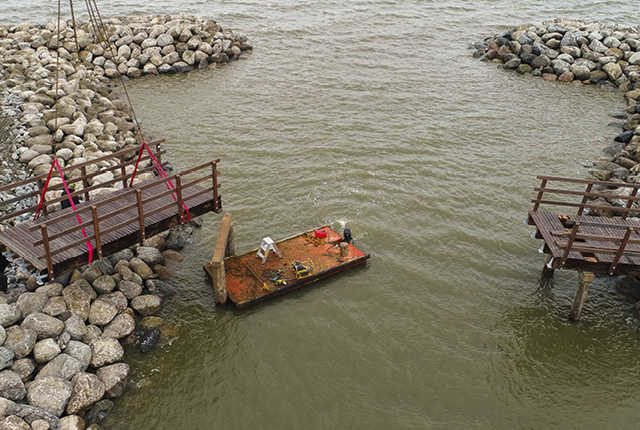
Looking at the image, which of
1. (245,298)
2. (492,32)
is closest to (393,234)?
(245,298)

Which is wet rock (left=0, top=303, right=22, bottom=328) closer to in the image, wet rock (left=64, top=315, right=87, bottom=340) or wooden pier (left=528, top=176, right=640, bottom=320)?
wet rock (left=64, top=315, right=87, bottom=340)

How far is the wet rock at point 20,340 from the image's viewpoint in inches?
488

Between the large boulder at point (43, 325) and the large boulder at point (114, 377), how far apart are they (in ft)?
5.15

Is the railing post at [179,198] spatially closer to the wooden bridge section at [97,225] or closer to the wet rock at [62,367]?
the wooden bridge section at [97,225]

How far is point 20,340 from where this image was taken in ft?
41.2

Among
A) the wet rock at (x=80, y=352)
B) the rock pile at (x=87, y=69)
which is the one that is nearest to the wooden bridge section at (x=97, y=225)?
the wet rock at (x=80, y=352)

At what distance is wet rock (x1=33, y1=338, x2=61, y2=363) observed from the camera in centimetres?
1261

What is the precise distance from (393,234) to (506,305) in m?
4.91

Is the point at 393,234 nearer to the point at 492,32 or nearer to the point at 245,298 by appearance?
the point at 245,298

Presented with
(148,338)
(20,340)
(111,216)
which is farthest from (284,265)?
(20,340)

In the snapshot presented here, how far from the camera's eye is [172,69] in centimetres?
3350

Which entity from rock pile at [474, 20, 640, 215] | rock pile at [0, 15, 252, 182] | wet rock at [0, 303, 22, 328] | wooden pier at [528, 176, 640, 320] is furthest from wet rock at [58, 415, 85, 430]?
rock pile at [474, 20, 640, 215]

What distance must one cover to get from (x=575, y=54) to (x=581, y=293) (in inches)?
987

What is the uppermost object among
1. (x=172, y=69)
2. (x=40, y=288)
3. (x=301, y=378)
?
(x=172, y=69)
